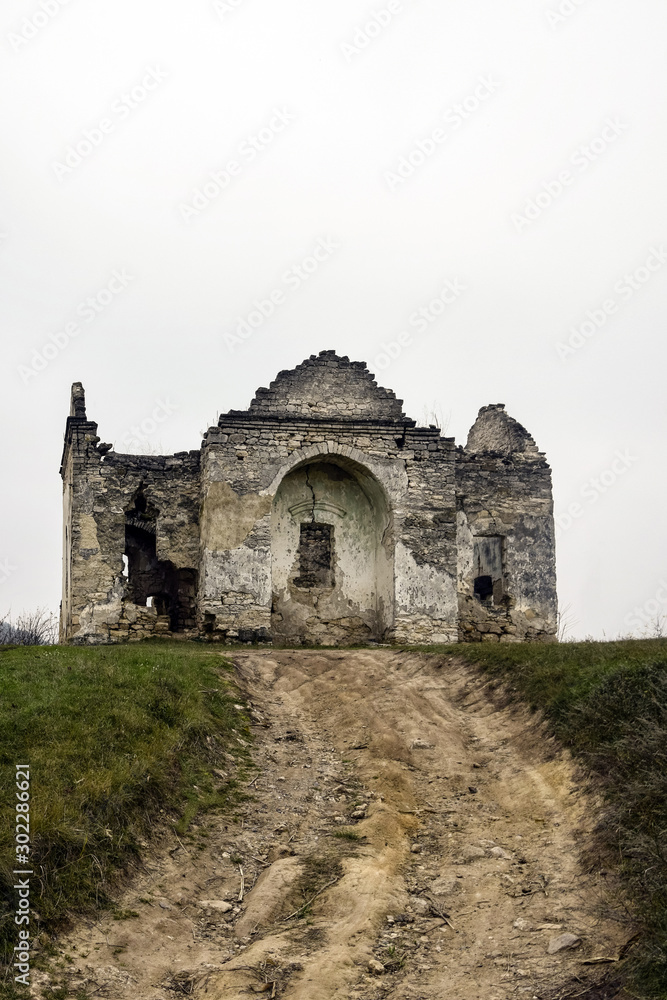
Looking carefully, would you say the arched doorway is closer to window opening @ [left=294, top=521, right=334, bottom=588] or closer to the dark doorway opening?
window opening @ [left=294, top=521, right=334, bottom=588]

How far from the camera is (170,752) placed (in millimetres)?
9633

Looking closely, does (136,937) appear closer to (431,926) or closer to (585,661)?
(431,926)

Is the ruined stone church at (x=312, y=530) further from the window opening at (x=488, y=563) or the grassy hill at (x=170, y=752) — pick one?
the grassy hill at (x=170, y=752)

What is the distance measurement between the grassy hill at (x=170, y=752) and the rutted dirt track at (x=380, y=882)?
0.29m

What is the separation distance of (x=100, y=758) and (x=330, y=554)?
1167 cm

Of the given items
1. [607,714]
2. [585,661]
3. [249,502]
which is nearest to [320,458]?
[249,502]

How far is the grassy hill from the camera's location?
7004 mm

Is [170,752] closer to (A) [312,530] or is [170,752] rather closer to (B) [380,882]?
(B) [380,882]

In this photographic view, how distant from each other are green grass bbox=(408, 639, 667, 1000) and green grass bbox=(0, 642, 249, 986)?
3603 mm

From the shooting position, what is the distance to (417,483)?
19594 millimetres

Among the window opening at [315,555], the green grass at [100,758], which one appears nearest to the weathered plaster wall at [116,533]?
the window opening at [315,555]

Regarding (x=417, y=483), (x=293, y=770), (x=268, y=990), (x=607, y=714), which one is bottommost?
(x=268, y=990)

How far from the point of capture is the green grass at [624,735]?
638 cm

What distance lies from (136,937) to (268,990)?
1209 mm
